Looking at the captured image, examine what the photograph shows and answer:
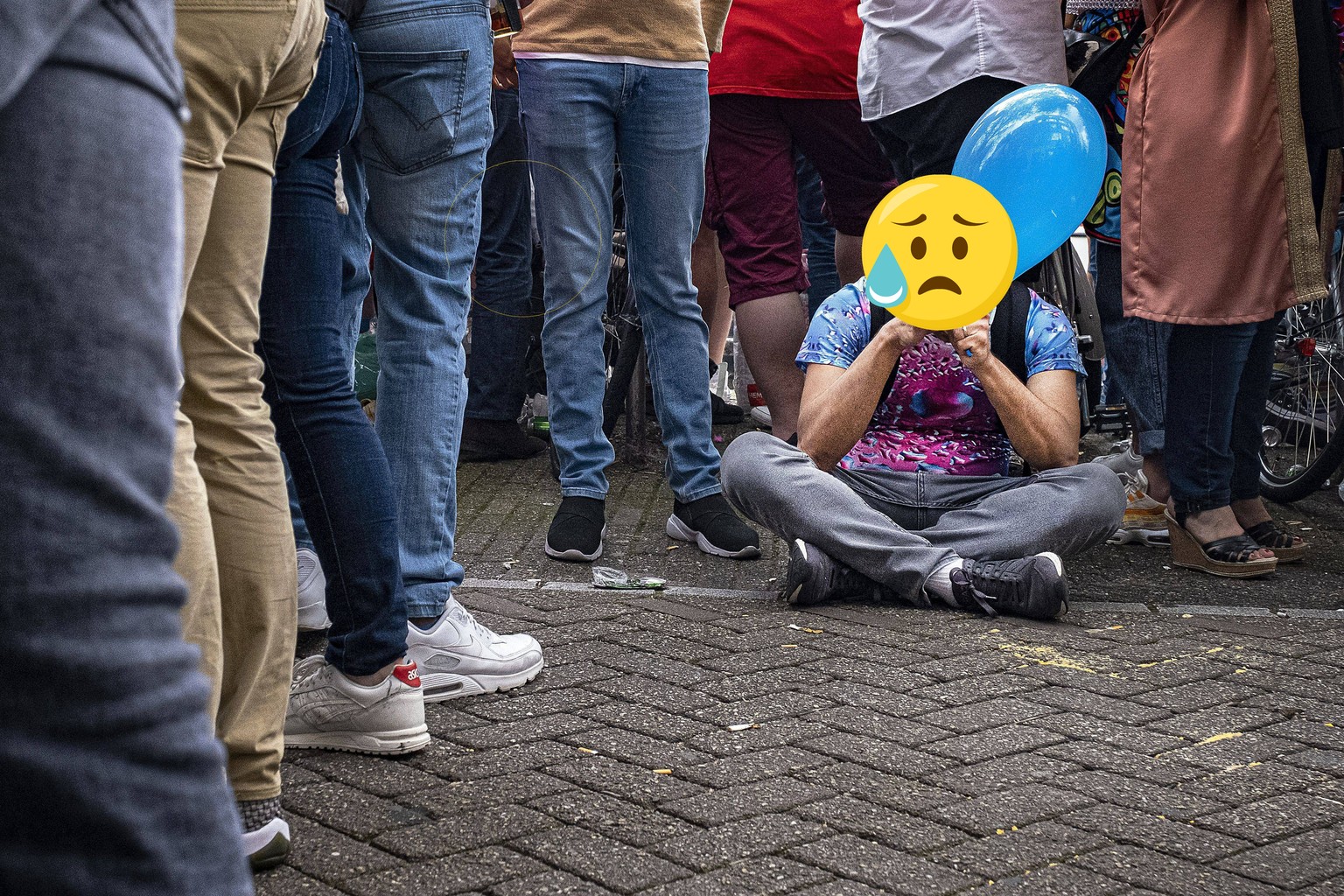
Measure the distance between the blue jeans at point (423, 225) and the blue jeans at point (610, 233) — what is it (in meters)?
1.05

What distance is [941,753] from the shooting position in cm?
244

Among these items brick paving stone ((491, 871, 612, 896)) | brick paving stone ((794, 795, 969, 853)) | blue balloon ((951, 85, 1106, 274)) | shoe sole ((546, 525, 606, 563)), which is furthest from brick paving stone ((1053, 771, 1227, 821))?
shoe sole ((546, 525, 606, 563))

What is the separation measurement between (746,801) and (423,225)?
1184mm

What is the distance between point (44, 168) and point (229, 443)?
109cm

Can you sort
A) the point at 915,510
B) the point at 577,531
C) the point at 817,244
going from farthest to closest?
the point at 817,244, the point at 577,531, the point at 915,510

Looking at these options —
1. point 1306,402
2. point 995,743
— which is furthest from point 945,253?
point 1306,402

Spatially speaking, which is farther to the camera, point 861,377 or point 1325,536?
point 1325,536

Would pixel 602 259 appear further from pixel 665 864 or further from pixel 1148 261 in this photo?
pixel 665 864

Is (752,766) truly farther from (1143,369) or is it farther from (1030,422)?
(1143,369)

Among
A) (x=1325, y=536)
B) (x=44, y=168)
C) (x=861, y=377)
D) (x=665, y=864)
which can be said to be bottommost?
(x=1325, y=536)

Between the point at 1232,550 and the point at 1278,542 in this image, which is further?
the point at 1278,542

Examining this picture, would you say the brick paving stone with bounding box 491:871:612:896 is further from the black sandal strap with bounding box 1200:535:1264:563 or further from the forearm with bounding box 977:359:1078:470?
the black sandal strap with bounding box 1200:535:1264:563

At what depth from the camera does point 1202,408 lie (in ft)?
12.5

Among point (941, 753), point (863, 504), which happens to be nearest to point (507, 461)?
point (863, 504)
